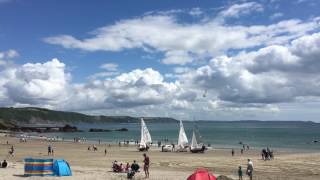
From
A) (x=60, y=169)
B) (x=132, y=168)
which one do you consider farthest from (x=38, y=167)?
(x=132, y=168)

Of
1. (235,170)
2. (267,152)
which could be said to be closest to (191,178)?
(235,170)

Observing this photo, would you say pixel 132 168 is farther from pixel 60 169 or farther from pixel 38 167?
pixel 38 167

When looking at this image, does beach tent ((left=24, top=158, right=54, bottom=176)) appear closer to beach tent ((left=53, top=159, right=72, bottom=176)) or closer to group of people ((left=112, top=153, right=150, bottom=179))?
beach tent ((left=53, top=159, right=72, bottom=176))

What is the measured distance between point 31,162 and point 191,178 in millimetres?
10155

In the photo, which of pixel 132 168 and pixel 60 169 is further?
pixel 132 168

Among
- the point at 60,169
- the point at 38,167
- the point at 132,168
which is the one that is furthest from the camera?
the point at 132,168

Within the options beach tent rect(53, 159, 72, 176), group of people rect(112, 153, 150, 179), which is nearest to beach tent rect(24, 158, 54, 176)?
beach tent rect(53, 159, 72, 176)

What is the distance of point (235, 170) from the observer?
111ft

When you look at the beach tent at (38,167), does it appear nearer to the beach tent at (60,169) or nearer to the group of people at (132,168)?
the beach tent at (60,169)

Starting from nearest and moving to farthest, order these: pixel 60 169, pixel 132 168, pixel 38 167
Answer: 1. pixel 38 167
2. pixel 60 169
3. pixel 132 168

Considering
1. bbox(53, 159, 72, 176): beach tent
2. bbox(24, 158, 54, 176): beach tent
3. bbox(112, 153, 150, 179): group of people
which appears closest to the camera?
bbox(24, 158, 54, 176): beach tent

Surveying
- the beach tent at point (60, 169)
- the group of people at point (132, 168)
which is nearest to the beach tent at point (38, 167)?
the beach tent at point (60, 169)

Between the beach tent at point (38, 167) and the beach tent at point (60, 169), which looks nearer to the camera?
the beach tent at point (38, 167)

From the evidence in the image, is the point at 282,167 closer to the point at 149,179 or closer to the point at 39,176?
the point at 149,179
